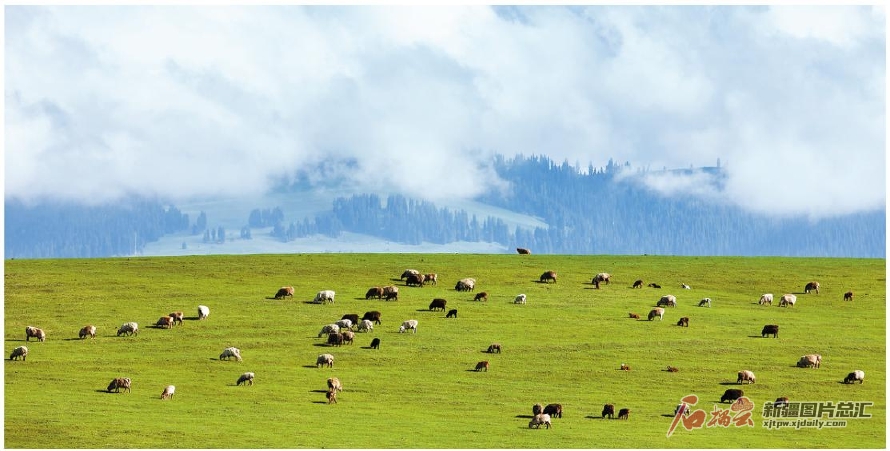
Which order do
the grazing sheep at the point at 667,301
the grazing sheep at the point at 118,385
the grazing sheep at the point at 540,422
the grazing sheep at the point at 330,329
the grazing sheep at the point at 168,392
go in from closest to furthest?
the grazing sheep at the point at 540,422, the grazing sheep at the point at 168,392, the grazing sheep at the point at 118,385, the grazing sheep at the point at 330,329, the grazing sheep at the point at 667,301

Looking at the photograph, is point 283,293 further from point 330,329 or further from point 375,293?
point 330,329

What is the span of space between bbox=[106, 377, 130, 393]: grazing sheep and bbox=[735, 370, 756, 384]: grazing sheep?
26569mm

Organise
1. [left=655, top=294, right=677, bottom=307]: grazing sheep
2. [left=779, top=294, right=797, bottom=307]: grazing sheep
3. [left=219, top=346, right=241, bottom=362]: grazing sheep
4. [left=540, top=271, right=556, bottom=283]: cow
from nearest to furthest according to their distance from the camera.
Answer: [left=219, top=346, right=241, bottom=362]: grazing sheep → [left=655, top=294, right=677, bottom=307]: grazing sheep → [left=779, top=294, right=797, bottom=307]: grazing sheep → [left=540, top=271, right=556, bottom=283]: cow

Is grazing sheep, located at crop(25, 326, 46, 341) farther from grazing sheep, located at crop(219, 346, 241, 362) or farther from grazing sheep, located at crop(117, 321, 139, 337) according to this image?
grazing sheep, located at crop(219, 346, 241, 362)

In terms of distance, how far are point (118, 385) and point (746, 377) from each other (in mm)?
27236

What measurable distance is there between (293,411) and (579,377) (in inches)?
564

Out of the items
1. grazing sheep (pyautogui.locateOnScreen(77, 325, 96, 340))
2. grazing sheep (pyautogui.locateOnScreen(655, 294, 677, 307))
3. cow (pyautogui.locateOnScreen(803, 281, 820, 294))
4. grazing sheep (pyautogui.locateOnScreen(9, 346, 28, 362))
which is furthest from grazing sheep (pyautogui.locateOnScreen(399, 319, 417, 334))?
cow (pyautogui.locateOnScreen(803, 281, 820, 294))

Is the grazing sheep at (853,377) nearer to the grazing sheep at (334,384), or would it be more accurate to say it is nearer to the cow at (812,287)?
the grazing sheep at (334,384)

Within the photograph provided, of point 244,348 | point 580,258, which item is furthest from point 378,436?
point 580,258

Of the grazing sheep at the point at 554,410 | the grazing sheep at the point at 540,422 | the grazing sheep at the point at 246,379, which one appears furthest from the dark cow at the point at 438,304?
the grazing sheep at the point at 540,422

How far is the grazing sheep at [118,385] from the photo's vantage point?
54.8 m

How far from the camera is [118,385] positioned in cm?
5488

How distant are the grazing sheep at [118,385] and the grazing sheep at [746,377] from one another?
1046 inches

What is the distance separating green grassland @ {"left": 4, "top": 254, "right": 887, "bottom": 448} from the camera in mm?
47969
